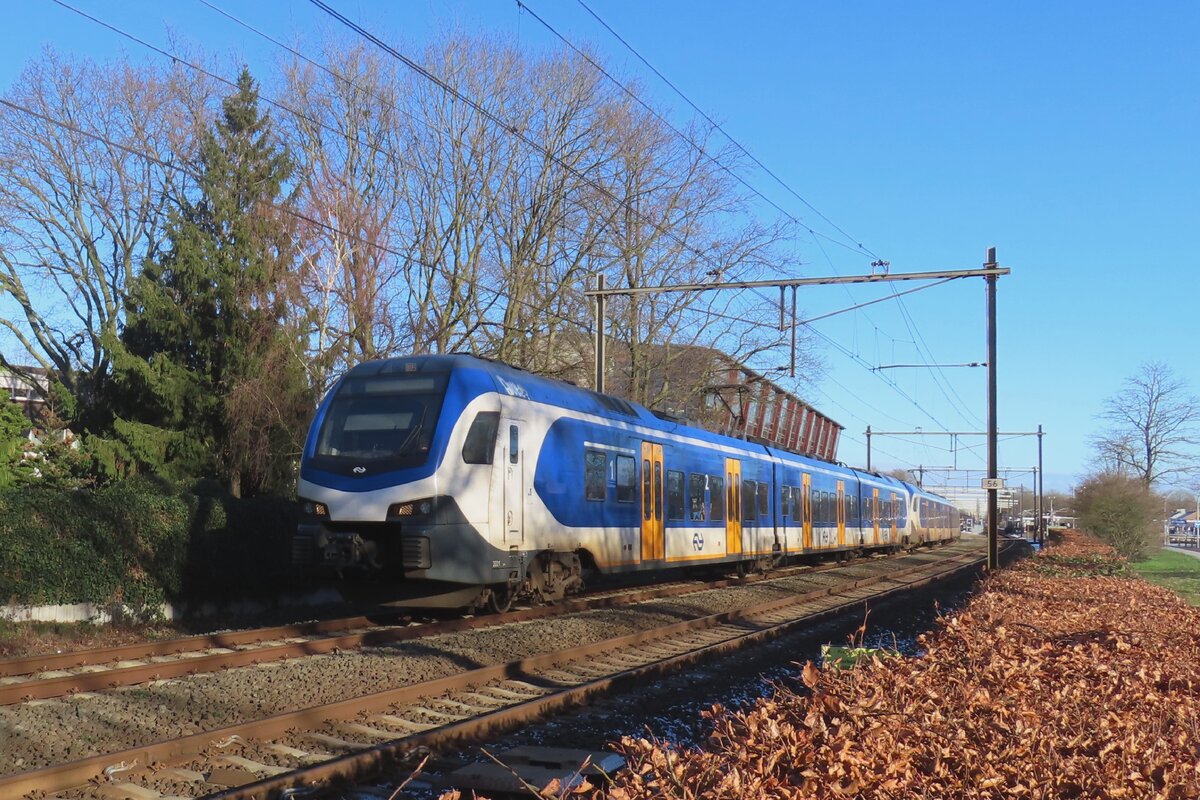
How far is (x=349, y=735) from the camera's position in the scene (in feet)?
25.0

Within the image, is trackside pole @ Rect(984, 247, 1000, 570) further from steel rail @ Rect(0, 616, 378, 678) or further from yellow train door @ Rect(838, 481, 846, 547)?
steel rail @ Rect(0, 616, 378, 678)

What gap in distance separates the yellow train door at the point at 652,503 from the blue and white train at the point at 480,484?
0.12 ft

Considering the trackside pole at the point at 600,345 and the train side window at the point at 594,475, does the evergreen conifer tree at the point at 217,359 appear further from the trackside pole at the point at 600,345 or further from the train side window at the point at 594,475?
the train side window at the point at 594,475

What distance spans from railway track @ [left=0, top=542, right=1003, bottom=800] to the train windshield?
10.3ft

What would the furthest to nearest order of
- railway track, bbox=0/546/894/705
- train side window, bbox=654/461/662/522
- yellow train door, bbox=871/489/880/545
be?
yellow train door, bbox=871/489/880/545 < train side window, bbox=654/461/662/522 < railway track, bbox=0/546/894/705

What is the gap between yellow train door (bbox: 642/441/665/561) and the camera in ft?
57.1

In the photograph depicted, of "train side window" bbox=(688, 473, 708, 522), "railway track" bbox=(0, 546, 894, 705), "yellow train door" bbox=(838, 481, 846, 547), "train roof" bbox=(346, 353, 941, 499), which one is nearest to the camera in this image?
"railway track" bbox=(0, 546, 894, 705)

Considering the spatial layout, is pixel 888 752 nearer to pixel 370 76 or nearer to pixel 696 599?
pixel 696 599

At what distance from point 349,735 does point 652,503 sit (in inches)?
409

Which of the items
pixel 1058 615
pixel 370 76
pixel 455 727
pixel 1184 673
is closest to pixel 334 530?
pixel 455 727

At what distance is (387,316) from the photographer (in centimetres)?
2559

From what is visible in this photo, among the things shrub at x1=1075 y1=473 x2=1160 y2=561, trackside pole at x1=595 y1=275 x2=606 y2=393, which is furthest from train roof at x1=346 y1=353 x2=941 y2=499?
shrub at x1=1075 y1=473 x2=1160 y2=561

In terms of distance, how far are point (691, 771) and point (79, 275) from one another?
1159 inches

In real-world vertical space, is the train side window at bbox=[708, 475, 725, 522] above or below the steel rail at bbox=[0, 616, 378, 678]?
above
